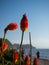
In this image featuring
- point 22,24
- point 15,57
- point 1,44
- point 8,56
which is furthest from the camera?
point 8,56

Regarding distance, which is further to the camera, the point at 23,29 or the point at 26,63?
the point at 26,63

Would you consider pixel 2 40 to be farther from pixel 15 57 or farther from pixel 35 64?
pixel 35 64

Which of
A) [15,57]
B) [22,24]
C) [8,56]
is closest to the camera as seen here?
[22,24]

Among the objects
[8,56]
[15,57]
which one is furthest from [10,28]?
[8,56]

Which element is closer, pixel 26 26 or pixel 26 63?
pixel 26 26

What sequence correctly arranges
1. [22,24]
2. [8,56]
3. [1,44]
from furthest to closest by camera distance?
1. [8,56]
2. [1,44]
3. [22,24]

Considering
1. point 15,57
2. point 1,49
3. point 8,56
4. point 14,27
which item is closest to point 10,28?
point 14,27

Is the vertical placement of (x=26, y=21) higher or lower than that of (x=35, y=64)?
higher

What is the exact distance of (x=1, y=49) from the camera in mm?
2943

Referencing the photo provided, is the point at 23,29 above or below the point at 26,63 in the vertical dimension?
above

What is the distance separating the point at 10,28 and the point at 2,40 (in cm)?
35

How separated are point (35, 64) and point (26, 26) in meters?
1.02

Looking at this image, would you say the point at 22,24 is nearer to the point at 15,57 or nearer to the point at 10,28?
the point at 10,28

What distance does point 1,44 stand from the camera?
9.27ft
